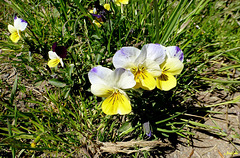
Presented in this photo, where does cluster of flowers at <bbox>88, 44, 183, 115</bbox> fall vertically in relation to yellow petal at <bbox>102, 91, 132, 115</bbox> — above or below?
above

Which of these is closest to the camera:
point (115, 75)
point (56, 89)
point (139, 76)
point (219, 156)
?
point (115, 75)

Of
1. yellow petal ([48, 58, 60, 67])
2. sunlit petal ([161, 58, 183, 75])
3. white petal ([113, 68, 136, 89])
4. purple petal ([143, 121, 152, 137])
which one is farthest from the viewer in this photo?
yellow petal ([48, 58, 60, 67])

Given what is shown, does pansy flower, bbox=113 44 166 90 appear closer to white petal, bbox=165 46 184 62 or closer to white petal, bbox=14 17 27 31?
white petal, bbox=165 46 184 62

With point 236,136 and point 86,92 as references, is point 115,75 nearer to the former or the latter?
point 86,92

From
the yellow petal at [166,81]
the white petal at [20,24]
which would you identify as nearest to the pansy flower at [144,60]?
the yellow petal at [166,81]

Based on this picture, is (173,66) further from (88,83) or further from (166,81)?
(88,83)

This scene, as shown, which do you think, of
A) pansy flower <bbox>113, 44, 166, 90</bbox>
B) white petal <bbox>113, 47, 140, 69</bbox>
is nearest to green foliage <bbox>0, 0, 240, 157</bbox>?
pansy flower <bbox>113, 44, 166, 90</bbox>

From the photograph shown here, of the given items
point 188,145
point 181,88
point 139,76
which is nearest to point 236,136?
point 188,145
